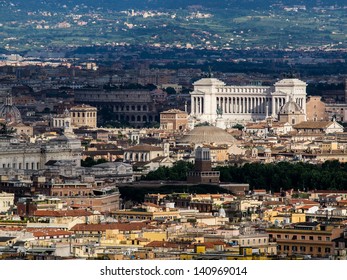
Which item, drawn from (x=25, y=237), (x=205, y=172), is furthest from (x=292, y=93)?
(x=25, y=237)

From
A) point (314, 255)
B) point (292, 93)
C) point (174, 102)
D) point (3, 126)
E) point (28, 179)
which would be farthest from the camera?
point (174, 102)

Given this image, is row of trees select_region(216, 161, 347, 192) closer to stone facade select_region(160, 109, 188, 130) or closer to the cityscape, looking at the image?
the cityscape

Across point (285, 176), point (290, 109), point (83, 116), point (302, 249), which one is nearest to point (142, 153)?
point (285, 176)

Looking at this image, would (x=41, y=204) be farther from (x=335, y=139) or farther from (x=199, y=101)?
(x=199, y=101)

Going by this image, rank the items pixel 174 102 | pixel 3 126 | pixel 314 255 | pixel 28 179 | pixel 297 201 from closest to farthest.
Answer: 1. pixel 314 255
2. pixel 297 201
3. pixel 28 179
4. pixel 3 126
5. pixel 174 102

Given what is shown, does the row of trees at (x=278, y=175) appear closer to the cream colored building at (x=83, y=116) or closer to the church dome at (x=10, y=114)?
the church dome at (x=10, y=114)
